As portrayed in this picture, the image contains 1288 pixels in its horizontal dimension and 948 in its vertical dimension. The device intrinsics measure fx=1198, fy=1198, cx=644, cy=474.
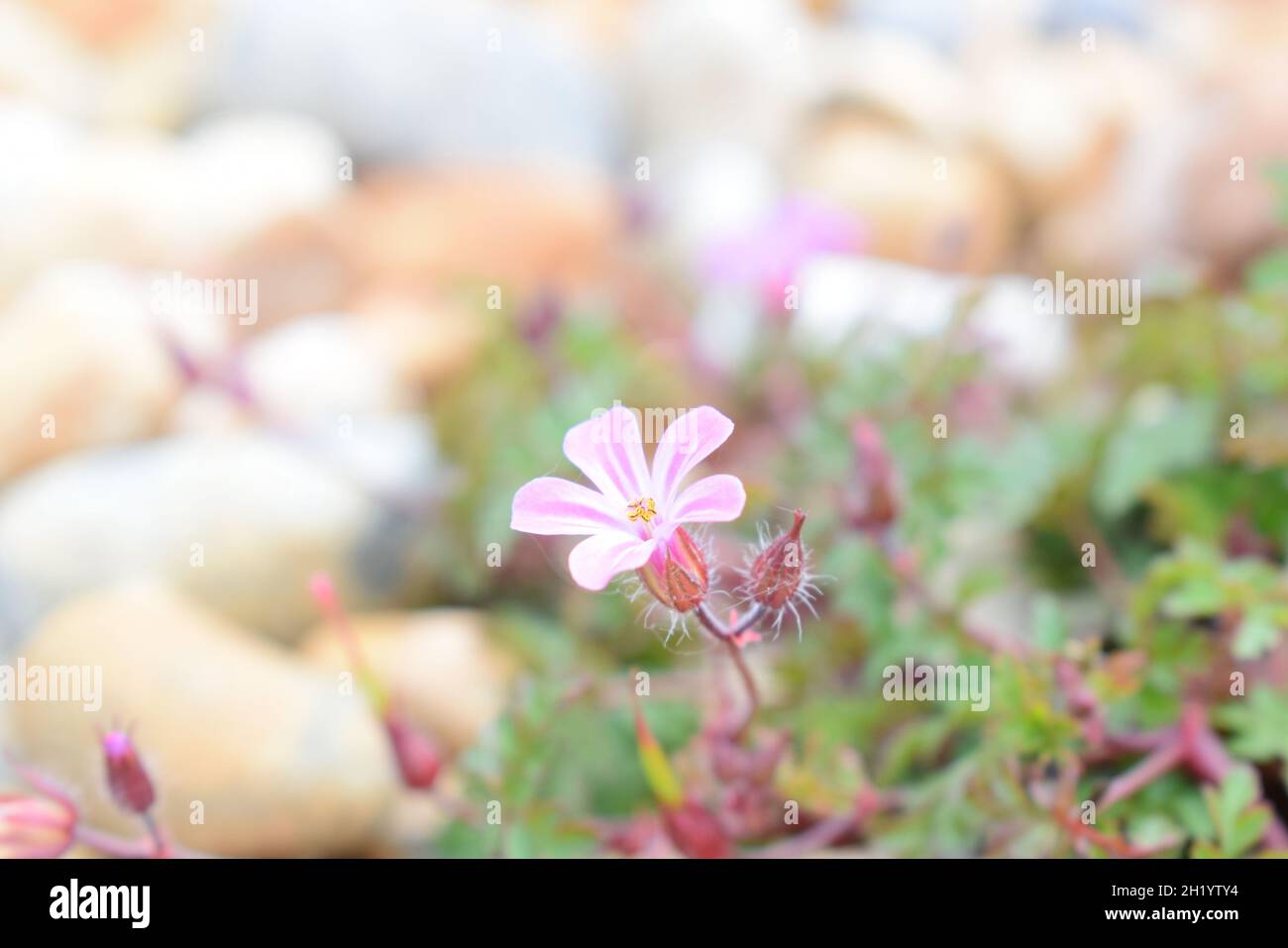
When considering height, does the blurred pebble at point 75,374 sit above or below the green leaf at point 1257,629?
above

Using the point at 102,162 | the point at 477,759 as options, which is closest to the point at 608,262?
the point at 102,162

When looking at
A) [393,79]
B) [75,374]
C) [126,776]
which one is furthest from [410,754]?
[393,79]

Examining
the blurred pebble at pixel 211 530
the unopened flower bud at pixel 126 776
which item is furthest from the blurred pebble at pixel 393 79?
the unopened flower bud at pixel 126 776

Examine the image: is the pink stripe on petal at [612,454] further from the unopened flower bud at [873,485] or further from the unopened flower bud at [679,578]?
the unopened flower bud at [873,485]

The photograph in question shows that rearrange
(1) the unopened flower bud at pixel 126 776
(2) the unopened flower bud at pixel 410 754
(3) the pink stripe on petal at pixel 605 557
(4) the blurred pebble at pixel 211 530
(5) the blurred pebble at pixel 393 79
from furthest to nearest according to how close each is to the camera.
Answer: (5) the blurred pebble at pixel 393 79 < (4) the blurred pebble at pixel 211 530 < (2) the unopened flower bud at pixel 410 754 < (1) the unopened flower bud at pixel 126 776 < (3) the pink stripe on petal at pixel 605 557

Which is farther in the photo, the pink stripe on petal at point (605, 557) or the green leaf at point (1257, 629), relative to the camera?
the green leaf at point (1257, 629)

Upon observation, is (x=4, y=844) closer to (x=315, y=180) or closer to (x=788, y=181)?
(x=315, y=180)
